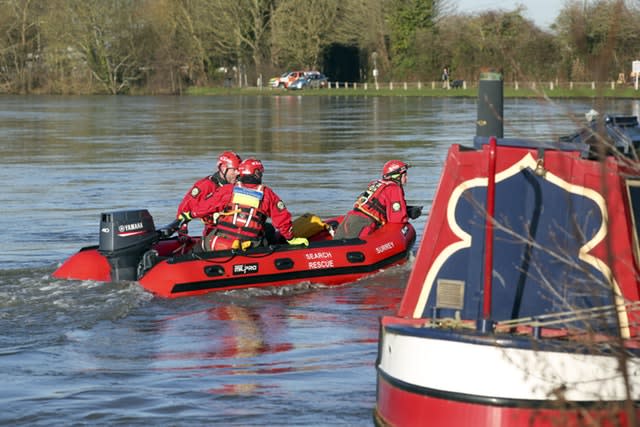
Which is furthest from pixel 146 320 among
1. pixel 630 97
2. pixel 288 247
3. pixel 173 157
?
pixel 630 97

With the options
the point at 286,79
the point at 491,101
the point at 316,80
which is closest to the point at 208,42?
the point at 286,79

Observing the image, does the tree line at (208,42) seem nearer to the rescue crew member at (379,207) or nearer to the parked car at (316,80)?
the parked car at (316,80)

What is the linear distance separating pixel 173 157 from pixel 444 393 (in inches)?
1027

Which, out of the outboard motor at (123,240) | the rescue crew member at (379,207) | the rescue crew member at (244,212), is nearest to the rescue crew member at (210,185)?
the rescue crew member at (244,212)

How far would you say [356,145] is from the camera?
3481 centimetres

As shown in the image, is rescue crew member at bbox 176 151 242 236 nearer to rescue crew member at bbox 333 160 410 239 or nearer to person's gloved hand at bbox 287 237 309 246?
person's gloved hand at bbox 287 237 309 246

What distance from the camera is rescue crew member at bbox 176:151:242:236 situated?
1378 cm

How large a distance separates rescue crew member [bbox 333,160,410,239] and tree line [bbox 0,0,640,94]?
62.6m

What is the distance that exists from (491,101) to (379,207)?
5637 mm

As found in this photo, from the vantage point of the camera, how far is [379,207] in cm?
1446

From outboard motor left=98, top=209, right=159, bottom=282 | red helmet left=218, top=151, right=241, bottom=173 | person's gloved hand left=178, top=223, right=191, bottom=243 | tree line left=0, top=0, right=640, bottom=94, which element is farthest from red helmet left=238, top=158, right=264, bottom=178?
tree line left=0, top=0, right=640, bottom=94

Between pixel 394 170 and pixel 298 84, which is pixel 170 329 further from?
pixel 298 84

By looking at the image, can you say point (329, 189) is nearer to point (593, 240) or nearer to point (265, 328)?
point (265, 328)

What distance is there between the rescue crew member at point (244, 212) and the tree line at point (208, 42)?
209ft
